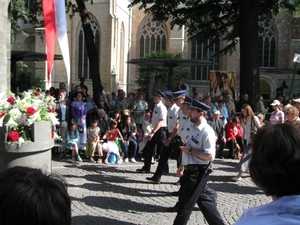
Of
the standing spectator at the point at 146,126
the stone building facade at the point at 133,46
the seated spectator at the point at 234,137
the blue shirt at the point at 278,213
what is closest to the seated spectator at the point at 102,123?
the standing spectator at the point at 146,126

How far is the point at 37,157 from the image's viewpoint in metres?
6.29

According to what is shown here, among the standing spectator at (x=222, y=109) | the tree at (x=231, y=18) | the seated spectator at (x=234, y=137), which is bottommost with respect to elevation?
the seated spectator at (x=234, y=137)

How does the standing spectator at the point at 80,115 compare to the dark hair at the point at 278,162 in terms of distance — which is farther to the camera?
the standing spectator at the point at 80,115

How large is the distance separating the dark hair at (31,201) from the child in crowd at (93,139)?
1034cm

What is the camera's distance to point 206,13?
58.6 ft

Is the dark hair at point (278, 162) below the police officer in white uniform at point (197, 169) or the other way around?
the other way around

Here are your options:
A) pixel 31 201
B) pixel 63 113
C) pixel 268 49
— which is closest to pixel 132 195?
pixel 63 113

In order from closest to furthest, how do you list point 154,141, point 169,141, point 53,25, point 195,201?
Answer: point 195,201 → point 53,25 → point 169,141 → point 154,141

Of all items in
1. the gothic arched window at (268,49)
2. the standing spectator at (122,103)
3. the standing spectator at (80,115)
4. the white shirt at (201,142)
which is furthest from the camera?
the gothic arched window at (268,49)

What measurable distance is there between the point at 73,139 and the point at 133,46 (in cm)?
3132

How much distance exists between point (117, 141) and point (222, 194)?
4.61 m

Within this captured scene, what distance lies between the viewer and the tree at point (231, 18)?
16031 millimetres

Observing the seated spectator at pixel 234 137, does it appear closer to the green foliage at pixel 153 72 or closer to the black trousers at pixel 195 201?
the black trousers at pixel 195 201

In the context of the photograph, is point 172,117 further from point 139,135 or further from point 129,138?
point 139,135
